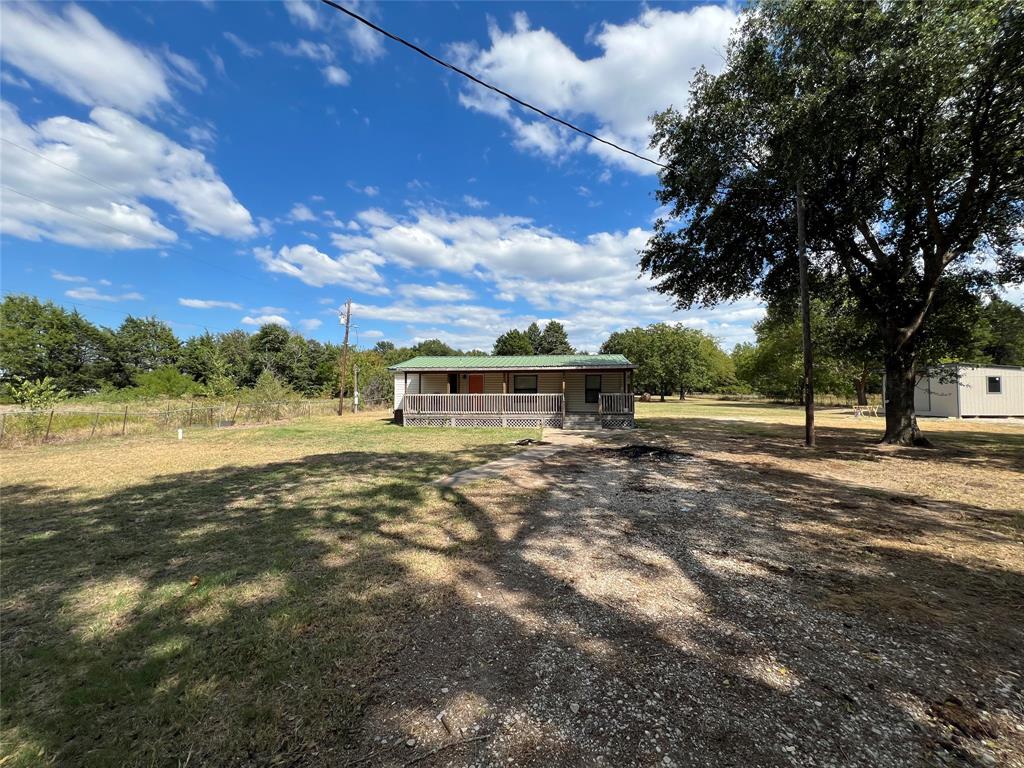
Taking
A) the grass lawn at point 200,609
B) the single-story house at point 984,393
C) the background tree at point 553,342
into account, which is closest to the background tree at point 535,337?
the background tree at point 553,342

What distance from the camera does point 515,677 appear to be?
7.31ft

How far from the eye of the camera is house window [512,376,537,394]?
19453 millimetres

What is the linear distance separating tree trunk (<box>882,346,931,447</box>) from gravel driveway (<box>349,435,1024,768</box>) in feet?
24.6

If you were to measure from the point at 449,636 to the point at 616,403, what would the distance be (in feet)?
47.2

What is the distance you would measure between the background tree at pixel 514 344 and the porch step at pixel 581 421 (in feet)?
142

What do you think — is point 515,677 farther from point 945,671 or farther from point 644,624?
point 945,671

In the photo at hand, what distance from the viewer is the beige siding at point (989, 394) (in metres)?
20.5

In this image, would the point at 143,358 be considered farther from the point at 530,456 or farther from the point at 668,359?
the point at 668,359

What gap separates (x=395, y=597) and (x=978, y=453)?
13.3 metres

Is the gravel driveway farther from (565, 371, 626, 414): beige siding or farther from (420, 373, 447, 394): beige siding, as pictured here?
(420, 373, 447, 394): beige siding

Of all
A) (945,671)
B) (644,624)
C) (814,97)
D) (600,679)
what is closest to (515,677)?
(600,679)

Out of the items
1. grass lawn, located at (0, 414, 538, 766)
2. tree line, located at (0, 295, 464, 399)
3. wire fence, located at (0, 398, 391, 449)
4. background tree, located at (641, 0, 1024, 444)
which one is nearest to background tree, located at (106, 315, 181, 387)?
tree line, located at (0, 295, 464, 399)

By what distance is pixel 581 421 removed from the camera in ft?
55.7

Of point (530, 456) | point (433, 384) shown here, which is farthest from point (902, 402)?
point (433, 384)
